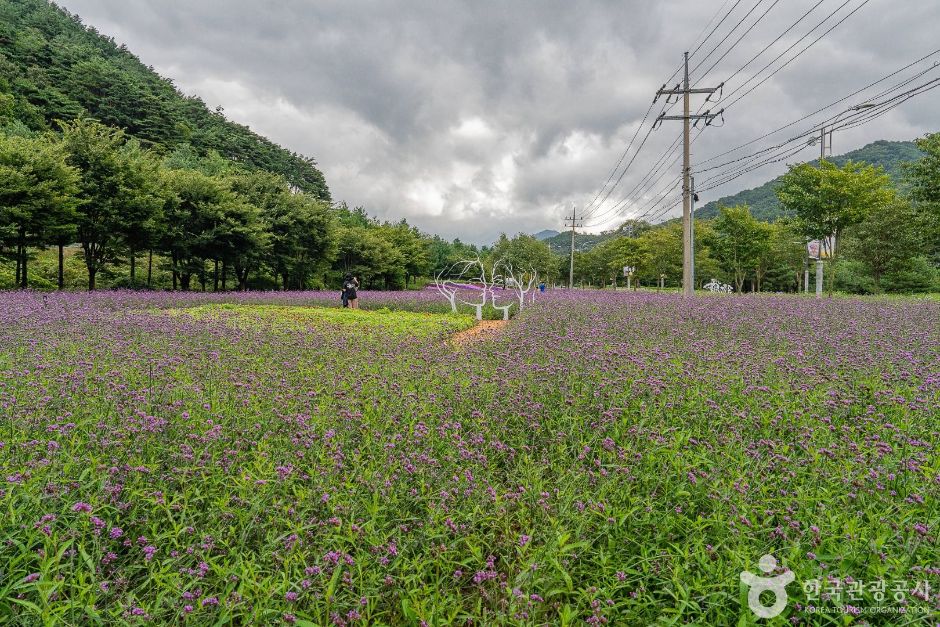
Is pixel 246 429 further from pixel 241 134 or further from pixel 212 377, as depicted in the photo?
pixel 241 134

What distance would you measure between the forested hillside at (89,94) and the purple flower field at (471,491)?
51.3m

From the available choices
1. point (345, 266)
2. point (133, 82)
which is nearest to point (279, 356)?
point (345, 266)

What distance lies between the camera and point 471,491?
2.88m

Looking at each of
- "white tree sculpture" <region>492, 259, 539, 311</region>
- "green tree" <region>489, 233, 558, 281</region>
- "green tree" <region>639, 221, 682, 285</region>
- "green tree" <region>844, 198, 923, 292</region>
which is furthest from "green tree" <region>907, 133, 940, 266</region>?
"green tree" <region>489, 233, 558, 281</region>

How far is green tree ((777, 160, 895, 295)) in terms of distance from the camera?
2266cm

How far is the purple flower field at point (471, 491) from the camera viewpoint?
6.82 ft

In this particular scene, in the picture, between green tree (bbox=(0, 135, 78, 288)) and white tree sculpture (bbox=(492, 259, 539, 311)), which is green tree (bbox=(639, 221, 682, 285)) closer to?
white tree sculpture (bbox=(492, 259, 539, 311))

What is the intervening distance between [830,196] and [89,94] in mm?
75057

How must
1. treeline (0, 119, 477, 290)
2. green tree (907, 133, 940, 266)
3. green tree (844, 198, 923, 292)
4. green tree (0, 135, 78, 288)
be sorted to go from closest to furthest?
green tree (0, 135, 78, 288)
treeline (0, 119, 477, 290)
green tree (907, 133, 940, 266)
green tree (844, 198, 923, 292)

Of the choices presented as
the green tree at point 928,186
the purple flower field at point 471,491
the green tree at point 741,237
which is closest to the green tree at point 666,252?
the green tree at point 741,237

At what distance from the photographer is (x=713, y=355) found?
6.01m

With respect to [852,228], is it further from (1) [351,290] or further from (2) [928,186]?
(1) [351,290]

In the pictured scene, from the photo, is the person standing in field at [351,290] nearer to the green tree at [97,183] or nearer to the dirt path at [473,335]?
the dirt path at [473,335]

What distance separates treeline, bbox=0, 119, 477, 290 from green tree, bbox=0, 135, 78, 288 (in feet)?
0.13
